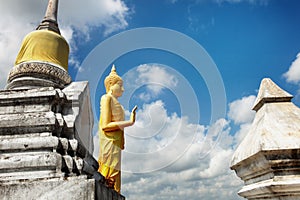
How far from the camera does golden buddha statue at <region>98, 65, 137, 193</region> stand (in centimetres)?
779

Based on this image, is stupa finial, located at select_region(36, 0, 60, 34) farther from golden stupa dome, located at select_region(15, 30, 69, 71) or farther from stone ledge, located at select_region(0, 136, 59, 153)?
stone ledge, located at select_region(0, 136, 59, 153)

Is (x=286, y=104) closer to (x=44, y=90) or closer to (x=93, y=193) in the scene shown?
(x=93, y=193)

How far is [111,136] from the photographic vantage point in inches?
312

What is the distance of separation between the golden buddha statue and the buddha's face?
0.42 m

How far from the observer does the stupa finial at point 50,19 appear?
11.0m

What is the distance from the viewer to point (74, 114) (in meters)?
6.39

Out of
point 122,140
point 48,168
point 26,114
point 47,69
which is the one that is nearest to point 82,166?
point 48,168

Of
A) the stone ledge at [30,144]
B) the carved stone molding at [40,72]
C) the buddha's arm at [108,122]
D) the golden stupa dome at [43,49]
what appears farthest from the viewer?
the golden stupa dome at [43,49]

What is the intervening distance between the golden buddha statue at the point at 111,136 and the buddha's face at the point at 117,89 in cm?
42

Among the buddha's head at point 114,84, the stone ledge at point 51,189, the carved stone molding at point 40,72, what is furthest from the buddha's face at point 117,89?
the stone ledge at point 51,189

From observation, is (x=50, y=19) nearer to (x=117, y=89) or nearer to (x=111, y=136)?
(x=117, y=89)

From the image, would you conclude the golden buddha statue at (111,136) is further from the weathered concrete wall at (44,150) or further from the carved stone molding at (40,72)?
the carved stone molding at (40,72)

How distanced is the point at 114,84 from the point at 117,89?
0.27 meters

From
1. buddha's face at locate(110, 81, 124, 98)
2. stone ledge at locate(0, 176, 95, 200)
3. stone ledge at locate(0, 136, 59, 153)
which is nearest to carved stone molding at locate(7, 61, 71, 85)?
buddha's face at locate(110, 81, 124, 98)
